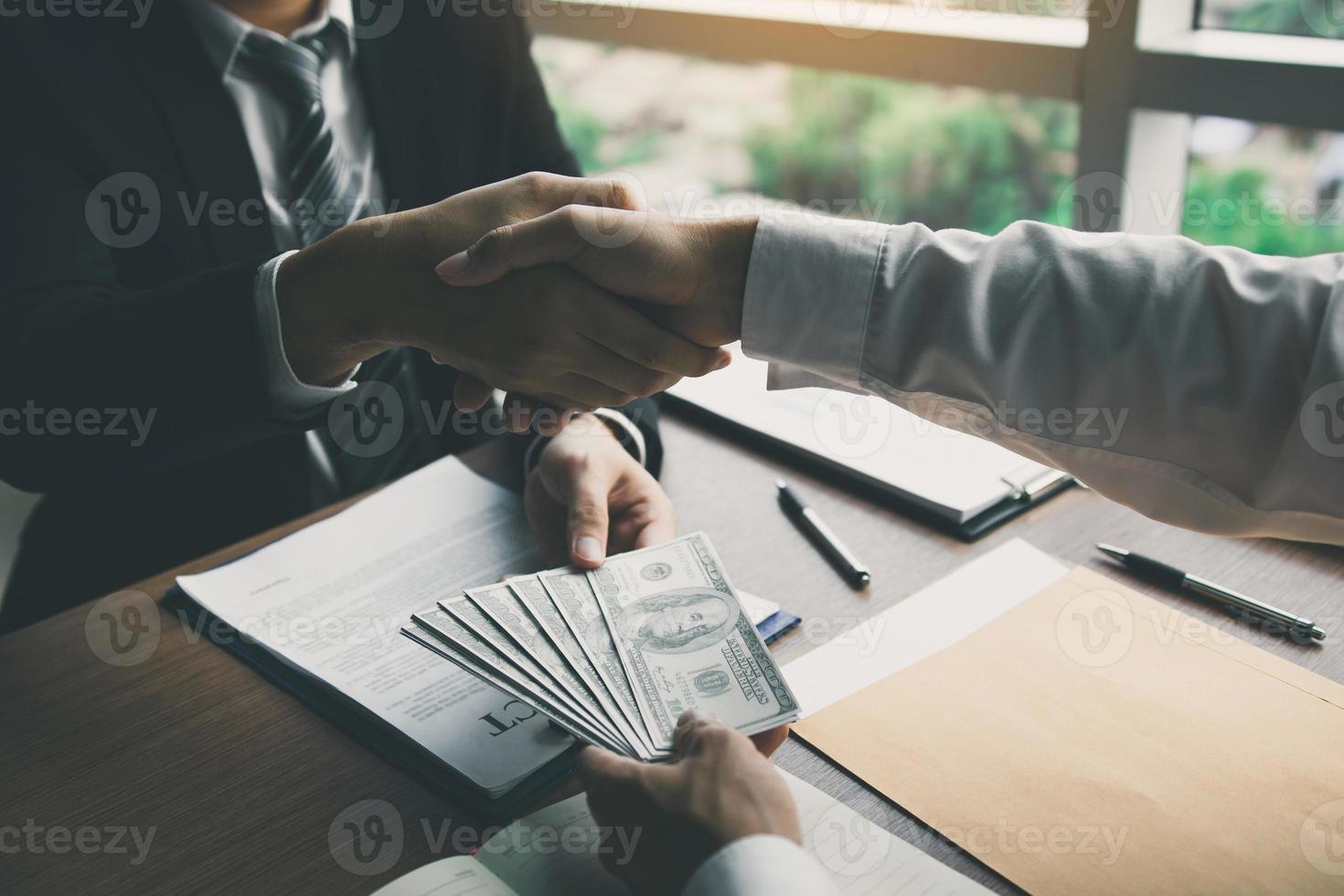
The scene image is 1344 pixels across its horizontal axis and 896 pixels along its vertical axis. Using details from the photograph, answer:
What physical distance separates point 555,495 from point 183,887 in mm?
494

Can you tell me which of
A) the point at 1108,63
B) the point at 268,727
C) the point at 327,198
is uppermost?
the point at 1108,63

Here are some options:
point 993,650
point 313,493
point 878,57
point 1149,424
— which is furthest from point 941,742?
point 878,57

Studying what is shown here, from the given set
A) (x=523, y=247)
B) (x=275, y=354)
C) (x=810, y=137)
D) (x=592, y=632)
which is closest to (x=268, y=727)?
(x=592, y=632)

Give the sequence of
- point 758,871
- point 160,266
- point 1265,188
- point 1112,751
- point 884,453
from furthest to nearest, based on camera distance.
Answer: point 1265,188
point 160,266
point 884,453
point 1112,751
point 758,871

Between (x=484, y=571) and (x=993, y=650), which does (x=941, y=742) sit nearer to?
(x=993, y=650)

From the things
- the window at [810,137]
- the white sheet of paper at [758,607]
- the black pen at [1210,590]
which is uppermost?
the window at [810,137]

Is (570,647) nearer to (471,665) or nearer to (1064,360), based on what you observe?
(471,665)

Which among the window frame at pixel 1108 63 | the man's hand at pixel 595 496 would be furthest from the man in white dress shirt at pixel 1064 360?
the window frame at pixel 1108 63

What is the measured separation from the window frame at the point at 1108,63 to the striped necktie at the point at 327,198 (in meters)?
0.81

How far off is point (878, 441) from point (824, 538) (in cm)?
21

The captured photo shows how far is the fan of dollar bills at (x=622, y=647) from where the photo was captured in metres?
0.71

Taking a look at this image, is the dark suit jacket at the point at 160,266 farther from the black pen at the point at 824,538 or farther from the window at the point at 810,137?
the window at the point at 810,137

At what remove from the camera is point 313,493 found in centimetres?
146

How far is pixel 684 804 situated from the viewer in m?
0.60
